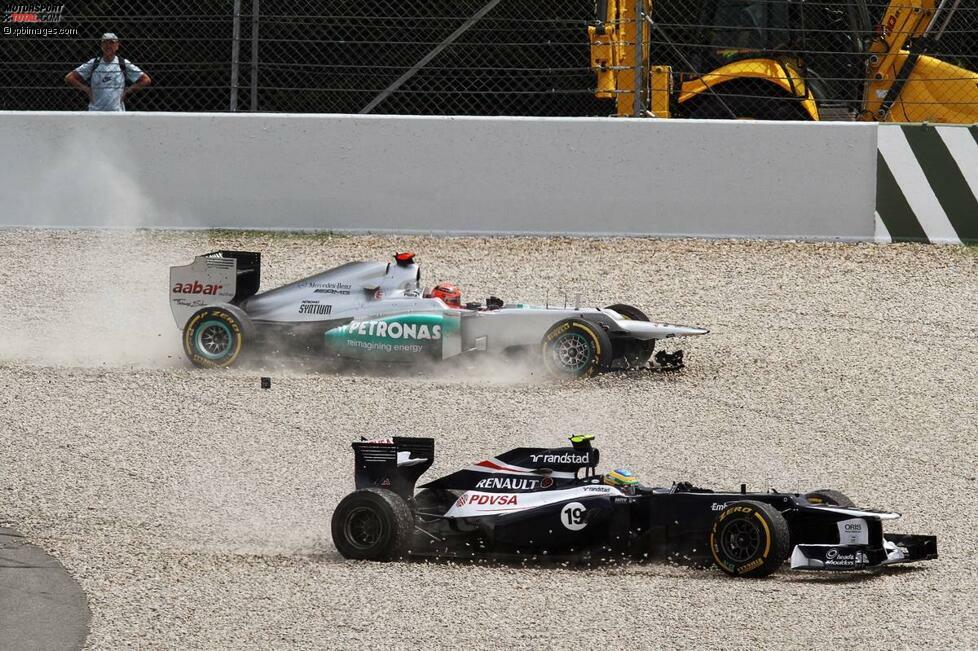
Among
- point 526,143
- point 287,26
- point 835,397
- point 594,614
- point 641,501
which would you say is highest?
point 287,26

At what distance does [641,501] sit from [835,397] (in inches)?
143

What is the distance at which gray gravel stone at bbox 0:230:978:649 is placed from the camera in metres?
6.36

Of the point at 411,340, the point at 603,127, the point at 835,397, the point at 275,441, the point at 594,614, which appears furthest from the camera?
the point at 603,127

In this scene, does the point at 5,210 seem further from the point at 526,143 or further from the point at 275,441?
the point at 275,441

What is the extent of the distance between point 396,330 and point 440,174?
13.7ft

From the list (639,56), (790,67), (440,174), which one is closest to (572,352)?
(440,174)

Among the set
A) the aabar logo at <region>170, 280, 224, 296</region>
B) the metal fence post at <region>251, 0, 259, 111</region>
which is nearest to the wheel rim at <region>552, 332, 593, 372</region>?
the aabar logo at <region>170, 280, 224, 296</region>

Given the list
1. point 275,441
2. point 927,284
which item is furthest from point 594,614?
point 927,284

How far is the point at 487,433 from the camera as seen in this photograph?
370 inches

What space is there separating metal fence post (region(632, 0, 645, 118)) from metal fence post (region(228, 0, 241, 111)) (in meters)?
3.76

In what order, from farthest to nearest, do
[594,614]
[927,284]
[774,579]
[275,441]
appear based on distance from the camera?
[927,284], [275,441], [774,579], [594,614]

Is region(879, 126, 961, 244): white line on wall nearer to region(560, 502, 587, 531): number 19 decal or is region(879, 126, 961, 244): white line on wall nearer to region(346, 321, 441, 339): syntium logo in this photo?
region(346, 321, 441, 339): syntium logo

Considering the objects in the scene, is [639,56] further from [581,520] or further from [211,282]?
[581,520]

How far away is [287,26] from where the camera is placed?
15156mm
